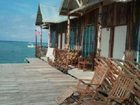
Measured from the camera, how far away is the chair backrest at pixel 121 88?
19.8ft

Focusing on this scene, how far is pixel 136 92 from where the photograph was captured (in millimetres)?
6043

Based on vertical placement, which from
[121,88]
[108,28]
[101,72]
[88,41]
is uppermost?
[108,28]

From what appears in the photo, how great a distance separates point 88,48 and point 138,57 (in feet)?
19.4

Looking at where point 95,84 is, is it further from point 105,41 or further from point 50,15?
point 50,15

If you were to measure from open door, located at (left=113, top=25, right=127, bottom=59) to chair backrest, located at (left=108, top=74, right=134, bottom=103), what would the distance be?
183 inches

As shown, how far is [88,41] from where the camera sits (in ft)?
51.8

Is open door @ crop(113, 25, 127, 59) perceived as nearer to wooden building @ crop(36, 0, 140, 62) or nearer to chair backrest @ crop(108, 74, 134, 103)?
wooden building @ crop(36, 0, 140, 62)

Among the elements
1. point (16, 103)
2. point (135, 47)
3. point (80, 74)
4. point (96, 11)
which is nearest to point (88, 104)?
point (16, 103)

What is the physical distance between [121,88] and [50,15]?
1714 centimetres

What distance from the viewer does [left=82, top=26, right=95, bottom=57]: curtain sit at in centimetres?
1507

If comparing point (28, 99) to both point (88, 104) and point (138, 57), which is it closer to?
point (88, 104)

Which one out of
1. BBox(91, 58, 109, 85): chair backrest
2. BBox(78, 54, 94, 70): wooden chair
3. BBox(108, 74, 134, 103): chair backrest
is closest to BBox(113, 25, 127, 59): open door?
BBox(78, 54, 94, 70): wooden chair

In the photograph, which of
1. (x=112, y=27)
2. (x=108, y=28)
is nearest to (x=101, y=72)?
(x=112, y=27)

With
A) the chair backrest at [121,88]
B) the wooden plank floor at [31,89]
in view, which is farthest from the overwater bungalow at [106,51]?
the wooden plank floor at [31,89]
